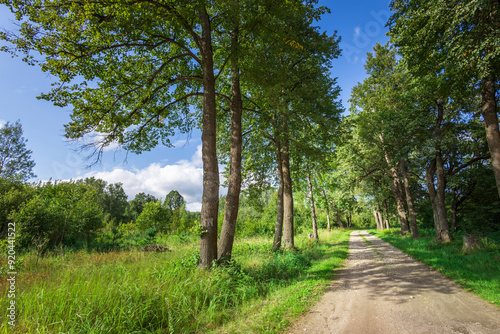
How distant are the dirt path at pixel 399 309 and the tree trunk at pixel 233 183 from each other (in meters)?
3.11

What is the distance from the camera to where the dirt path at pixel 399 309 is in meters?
3.36

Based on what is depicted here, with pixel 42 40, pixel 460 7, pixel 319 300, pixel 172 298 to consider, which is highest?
pixel 460 7

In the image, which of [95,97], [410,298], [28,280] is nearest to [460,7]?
[410,298]

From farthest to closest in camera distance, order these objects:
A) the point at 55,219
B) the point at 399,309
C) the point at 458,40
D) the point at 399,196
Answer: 1. the point at 399,196
2. the point at 55,219
3. the point at 458,40
4. the point at 399,309

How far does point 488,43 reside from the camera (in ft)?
20.5

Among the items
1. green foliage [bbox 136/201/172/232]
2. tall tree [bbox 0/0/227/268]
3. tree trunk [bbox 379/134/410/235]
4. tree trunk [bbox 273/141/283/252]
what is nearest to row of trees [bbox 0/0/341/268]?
tall tree [bbox 0/0/227/268]

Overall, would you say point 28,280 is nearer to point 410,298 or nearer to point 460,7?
point 410,298

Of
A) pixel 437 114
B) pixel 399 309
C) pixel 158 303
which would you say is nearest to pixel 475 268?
pixel 399 309

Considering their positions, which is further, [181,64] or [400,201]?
[400,201]

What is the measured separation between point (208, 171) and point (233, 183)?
46.7 inches

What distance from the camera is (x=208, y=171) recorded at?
6207 mm

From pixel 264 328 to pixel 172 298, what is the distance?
6.17 feet

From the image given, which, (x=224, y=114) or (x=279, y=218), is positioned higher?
(x=224, y=114)

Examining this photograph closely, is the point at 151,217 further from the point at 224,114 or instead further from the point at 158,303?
the point at 158,303
